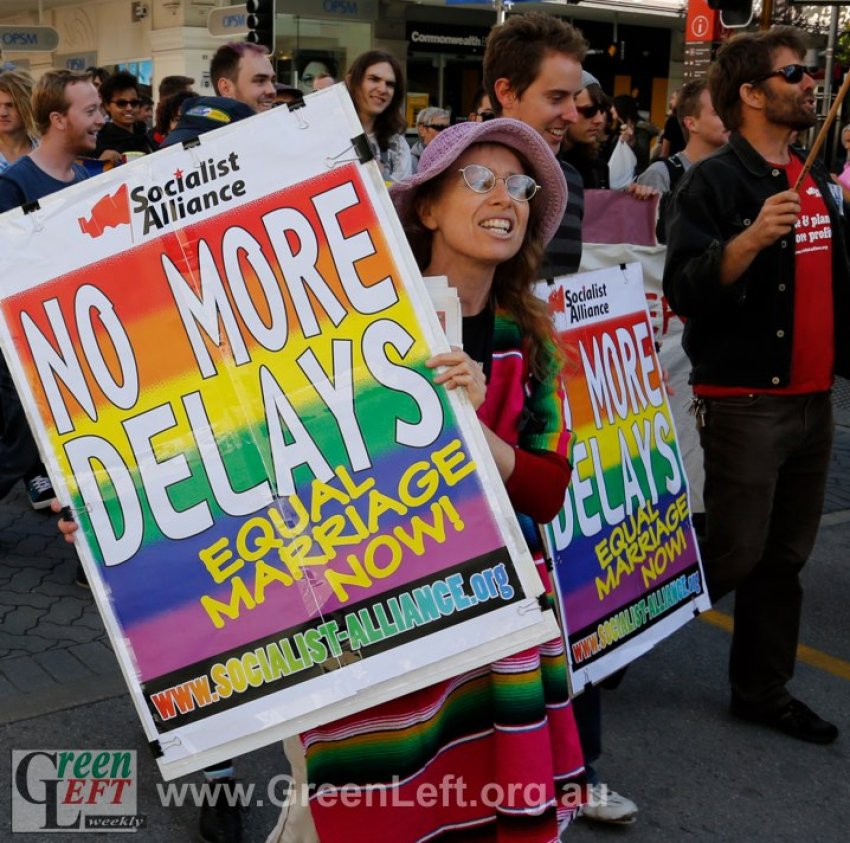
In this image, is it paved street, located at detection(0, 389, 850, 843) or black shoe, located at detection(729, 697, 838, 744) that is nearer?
paved street, located at detection(0, 389, 850, 843)

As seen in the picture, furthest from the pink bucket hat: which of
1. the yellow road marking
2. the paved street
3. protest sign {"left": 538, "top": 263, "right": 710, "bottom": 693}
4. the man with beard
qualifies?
the yellow road marking

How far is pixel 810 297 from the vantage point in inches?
149

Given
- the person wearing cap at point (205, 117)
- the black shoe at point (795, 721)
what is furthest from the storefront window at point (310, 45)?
the black shoe at point (795, 721)

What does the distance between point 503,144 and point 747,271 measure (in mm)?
1428

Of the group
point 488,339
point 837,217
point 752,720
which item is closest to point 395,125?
point 837,217

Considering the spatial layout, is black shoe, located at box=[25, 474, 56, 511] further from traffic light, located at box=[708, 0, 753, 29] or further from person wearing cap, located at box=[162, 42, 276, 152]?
traffic light, located at box=[708, 0, 753, 29]

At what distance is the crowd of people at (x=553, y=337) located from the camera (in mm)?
2346

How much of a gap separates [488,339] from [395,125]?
16.9ft

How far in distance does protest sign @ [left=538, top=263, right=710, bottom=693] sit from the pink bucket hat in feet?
2.62

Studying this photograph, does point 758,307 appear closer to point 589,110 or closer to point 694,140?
point 589,110

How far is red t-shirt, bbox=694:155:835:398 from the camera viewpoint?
→ 3766 millimetres

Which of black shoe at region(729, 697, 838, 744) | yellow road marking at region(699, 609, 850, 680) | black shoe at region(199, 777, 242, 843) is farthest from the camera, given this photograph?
yellow road marking at region(699, 609, 850, 680)

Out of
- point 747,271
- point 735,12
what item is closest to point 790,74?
point 747,271

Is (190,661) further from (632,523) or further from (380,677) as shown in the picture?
(632,523)
